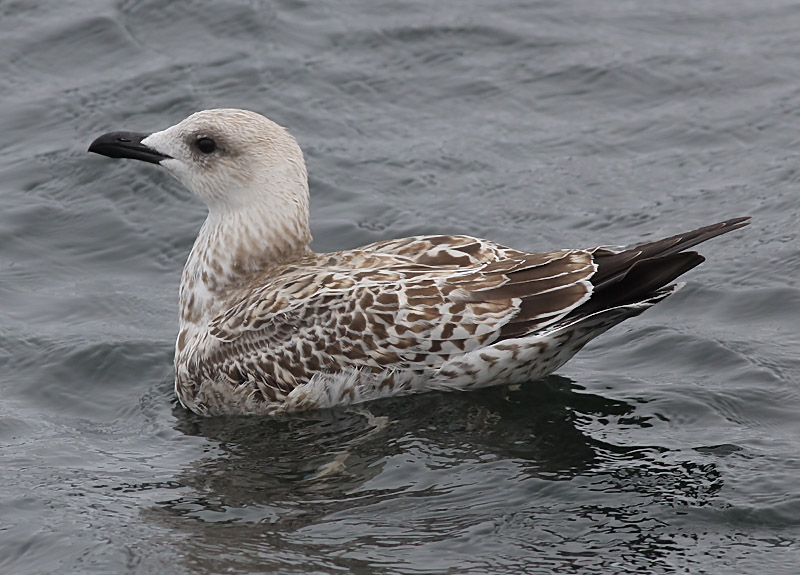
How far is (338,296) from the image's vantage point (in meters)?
8.45

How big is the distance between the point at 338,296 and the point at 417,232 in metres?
3.05

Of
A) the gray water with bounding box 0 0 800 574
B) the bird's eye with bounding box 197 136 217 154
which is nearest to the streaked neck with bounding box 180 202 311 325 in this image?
the bird's eye with bounding box 197 136 217 154

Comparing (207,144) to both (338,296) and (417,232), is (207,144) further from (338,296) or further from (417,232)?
(417,232)

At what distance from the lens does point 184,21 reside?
48.8 ft

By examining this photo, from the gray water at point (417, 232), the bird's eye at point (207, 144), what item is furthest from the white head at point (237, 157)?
the gray water at point (417, 232)

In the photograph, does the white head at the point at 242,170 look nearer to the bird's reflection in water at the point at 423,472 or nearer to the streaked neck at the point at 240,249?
the streaked neck at the point at 240,249

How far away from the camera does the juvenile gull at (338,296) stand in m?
8.06

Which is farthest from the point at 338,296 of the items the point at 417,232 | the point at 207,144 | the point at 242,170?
the point at 417,232

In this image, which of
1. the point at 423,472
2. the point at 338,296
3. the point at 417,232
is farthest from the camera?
the point at 417,232

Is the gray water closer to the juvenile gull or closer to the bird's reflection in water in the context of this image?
the bird's reflection in water

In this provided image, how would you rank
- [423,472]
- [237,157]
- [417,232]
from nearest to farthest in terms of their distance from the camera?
[423,472], [237,157], [417,232]

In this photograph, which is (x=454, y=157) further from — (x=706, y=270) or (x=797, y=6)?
(x=797, y=6)

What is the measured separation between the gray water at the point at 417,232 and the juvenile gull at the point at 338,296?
0.26m

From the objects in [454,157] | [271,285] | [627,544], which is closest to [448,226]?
[454,157]
